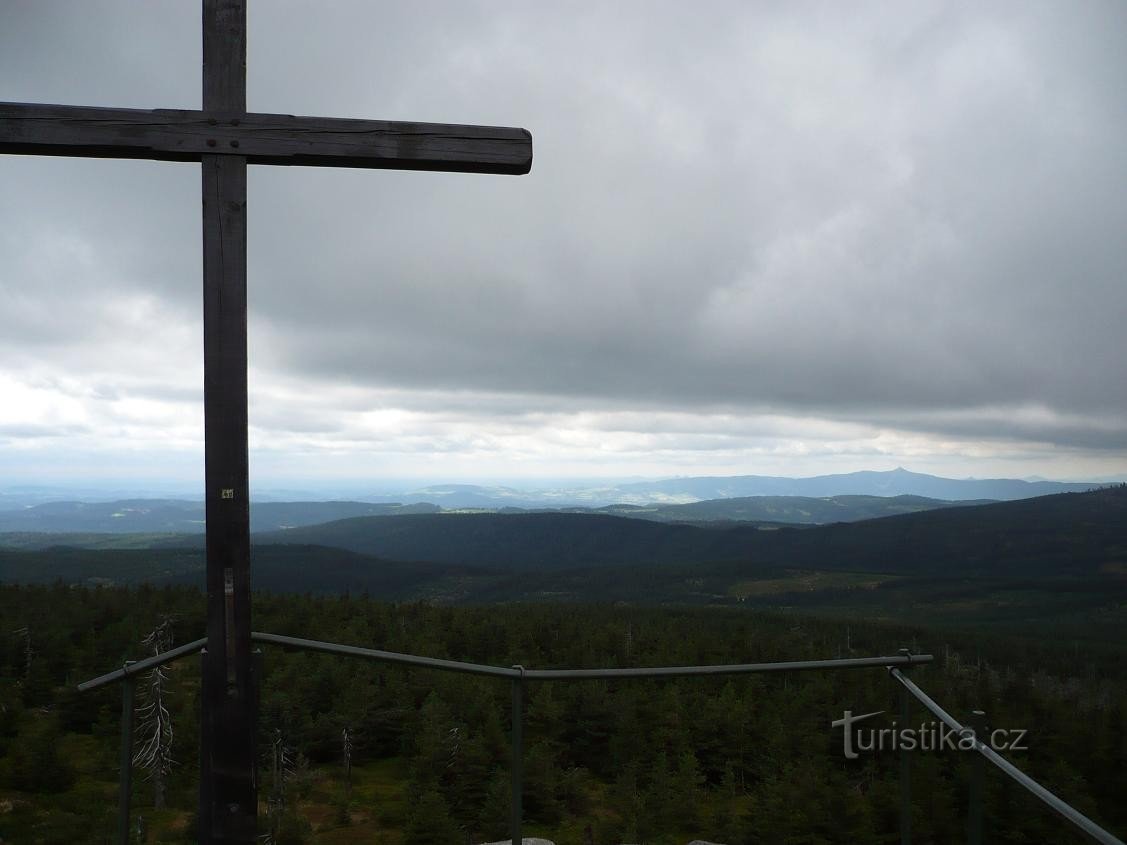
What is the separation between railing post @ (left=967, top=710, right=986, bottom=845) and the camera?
2.39 m

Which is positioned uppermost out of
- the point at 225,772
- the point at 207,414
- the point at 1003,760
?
the point at 207,414

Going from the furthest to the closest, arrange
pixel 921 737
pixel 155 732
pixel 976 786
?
1. pixel 155 732
2. pixel 921 737
3. pixel 976 786

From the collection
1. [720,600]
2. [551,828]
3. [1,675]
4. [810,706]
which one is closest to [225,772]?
[551,828]

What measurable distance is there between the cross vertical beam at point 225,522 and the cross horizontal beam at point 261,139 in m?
0.11

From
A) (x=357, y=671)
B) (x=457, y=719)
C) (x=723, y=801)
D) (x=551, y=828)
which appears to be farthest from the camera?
(x=357, y=671)

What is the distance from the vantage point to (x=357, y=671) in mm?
24031

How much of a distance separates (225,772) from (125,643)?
34.1m

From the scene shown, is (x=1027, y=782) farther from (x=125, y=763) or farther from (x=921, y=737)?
(x=125, y=763)

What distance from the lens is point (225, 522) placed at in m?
2.76

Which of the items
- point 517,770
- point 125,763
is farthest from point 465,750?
point 517,770

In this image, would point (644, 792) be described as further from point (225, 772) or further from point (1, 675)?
point (1, 675)

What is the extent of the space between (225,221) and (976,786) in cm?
359

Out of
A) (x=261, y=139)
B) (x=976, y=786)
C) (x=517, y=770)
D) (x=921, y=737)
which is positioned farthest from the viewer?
(x=921, y=737)

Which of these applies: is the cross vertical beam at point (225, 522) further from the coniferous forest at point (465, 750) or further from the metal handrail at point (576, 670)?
the coniferous forest at point (465, 750)
